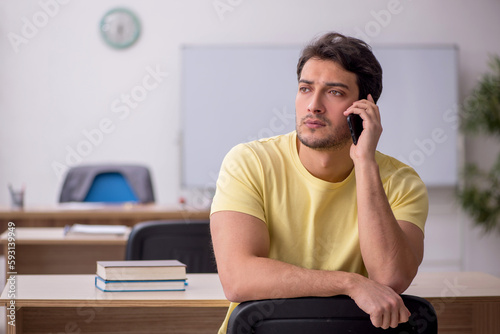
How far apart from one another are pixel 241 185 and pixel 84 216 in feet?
8.70

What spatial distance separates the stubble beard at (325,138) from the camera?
1854 millimetres

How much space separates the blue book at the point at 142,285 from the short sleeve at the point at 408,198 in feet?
2.20

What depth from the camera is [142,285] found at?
193cm

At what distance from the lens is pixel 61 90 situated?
591cm

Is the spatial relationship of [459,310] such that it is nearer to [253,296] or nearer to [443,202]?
[253,296]

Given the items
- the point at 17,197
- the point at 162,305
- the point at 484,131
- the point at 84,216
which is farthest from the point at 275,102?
the point at 162,305

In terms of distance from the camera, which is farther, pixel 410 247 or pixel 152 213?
pixel 152 213

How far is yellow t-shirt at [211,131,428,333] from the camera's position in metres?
1.84

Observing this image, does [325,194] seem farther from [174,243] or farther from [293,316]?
[174,243]

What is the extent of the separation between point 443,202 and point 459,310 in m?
4.07

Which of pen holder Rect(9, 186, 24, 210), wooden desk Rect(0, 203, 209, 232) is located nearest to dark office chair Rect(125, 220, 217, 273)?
wooden desk Rect(0, 203, 209, 232)

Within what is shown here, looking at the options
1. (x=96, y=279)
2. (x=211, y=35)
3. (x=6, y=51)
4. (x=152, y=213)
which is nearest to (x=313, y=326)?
(x=96, y=279)

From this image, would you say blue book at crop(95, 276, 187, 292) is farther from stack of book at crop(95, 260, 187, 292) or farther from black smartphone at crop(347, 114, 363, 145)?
black smartphone at crop(347, 114, 363, 145)

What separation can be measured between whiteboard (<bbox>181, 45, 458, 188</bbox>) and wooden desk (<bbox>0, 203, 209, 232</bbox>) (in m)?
1.61
